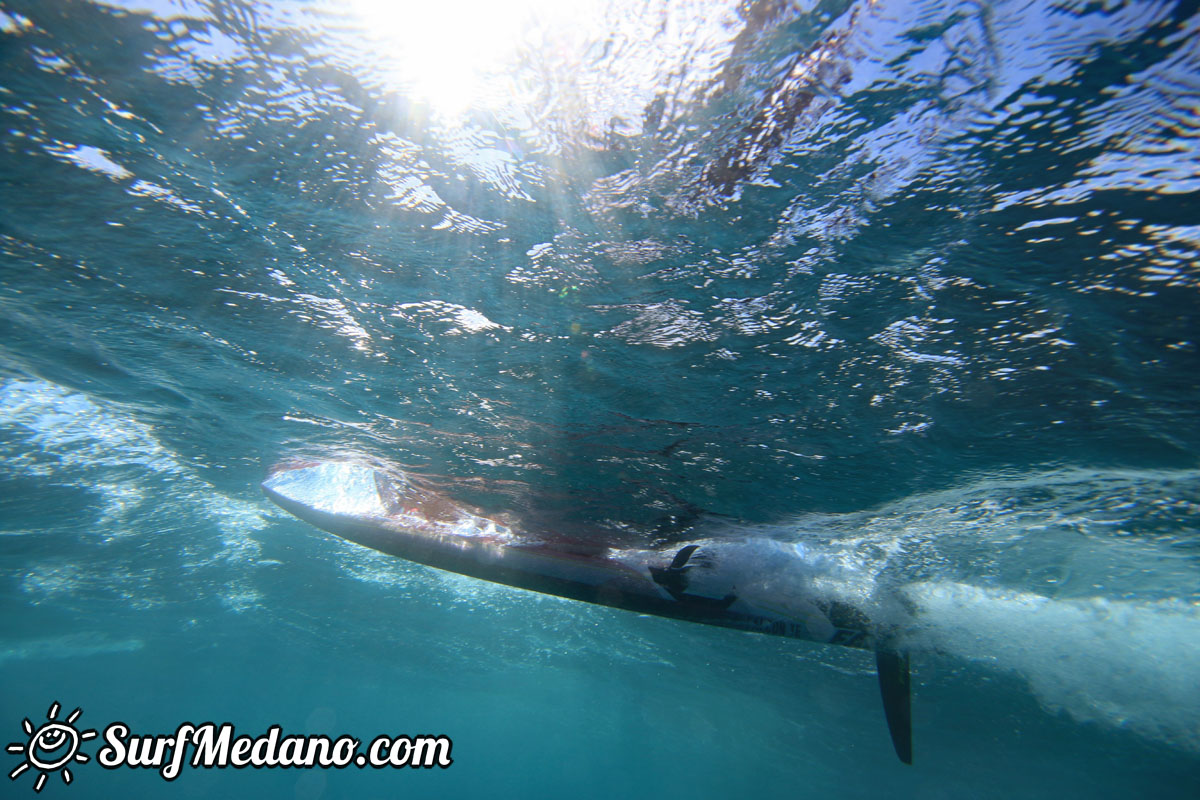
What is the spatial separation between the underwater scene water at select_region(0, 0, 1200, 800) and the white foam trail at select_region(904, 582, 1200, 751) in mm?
238

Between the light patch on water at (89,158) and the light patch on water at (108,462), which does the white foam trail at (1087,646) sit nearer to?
the light patch on water at (89,158)

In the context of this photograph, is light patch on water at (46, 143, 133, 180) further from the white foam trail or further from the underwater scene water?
the white foam trail

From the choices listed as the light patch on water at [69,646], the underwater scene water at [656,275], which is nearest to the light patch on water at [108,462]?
the underwater scene water at [656,275]

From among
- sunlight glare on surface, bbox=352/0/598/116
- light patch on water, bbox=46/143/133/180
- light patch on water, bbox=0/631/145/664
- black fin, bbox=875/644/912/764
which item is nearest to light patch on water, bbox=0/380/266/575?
light patch on water, bbox=46/143/133/180

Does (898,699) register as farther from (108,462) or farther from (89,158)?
(108,462)

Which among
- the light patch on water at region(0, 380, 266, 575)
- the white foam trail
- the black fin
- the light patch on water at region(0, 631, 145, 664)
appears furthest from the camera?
the light patch on water at region(0, 631, 145, 664)

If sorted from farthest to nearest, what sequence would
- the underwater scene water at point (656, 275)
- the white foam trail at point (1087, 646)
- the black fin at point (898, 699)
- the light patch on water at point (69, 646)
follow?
the light patch on water at point (69, 646) < the white foam trail at point (1087, 646) < the black fin at point (898, 699) < the underwater scene water at point (656, 275)

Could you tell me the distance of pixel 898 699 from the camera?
29.6 feet

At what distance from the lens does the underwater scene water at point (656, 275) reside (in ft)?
11.0

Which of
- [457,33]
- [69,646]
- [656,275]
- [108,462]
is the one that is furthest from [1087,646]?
[69,646]

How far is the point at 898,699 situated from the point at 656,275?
9.49 m

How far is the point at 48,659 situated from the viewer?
37.2 metres

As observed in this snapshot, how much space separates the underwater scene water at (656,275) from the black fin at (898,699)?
185 centimetres

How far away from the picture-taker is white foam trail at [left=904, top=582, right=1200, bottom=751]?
11.4m
